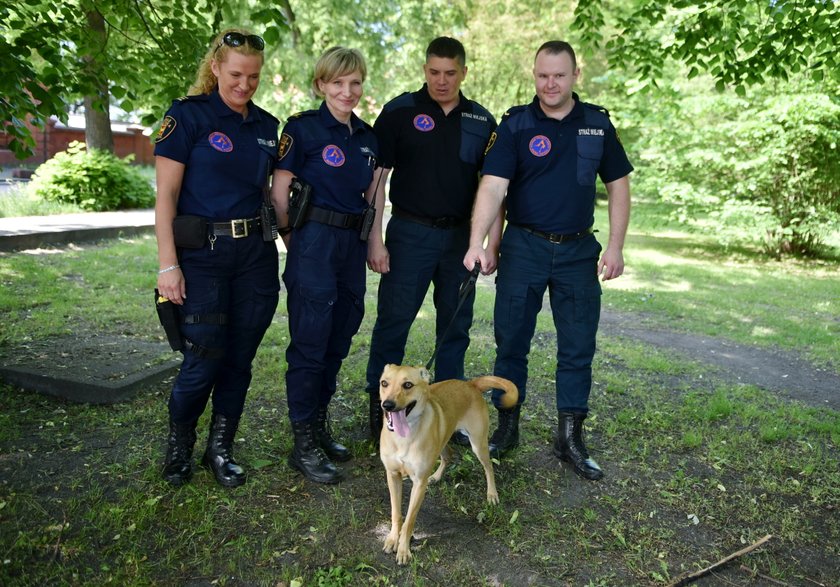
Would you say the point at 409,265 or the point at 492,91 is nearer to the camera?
the point at 409,265

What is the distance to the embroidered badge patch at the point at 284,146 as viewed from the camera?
340 cm

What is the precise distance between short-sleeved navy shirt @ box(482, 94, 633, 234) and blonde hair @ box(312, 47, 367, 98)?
94 centimetres

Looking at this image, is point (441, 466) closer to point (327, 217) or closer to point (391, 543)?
point (391, 543)

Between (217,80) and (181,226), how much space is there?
814mm

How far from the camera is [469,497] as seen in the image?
3545mm

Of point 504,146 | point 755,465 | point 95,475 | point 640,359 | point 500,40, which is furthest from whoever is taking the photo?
point 500,40

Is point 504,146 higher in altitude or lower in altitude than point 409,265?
higher

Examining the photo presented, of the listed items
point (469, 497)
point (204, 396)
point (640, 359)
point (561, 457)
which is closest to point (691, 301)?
point (640, 359)

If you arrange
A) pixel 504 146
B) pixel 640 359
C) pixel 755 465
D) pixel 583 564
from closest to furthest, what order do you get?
1. pixel 583 564
2. pixel 504 146
3. pixel 755 465
4. pixel 640 359

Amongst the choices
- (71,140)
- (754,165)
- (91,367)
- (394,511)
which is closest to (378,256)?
(394,511)

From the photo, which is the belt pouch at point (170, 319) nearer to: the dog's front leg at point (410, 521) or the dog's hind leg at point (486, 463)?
the dog's front leg at point (410, 521)

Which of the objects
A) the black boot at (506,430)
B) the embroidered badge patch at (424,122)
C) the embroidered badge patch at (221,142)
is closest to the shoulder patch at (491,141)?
the embroidered badge patch at (424,122)

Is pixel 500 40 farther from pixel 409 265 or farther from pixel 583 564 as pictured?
pixel 583 564

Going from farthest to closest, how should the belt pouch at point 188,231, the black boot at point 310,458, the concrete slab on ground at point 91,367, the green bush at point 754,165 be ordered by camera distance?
the green bush at point 754,165 → the concrete slab on ground at point 91,367 → the black boot at point 310,458 → the belt pouch at point 188,231
